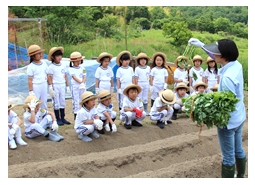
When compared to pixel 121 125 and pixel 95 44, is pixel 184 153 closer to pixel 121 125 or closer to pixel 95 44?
pixel 121 125

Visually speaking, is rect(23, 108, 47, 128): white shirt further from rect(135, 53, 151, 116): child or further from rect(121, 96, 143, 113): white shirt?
rect(135, 53, 151, 116): child

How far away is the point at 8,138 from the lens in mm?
3977

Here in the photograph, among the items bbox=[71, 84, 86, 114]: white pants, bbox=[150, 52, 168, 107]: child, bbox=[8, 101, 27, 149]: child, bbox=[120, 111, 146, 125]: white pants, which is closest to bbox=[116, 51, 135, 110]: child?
bbox=[150, 52, 168, 107]: child

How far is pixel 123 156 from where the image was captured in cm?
408

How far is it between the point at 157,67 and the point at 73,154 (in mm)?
3306

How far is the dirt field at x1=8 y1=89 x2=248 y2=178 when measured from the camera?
11.9ft

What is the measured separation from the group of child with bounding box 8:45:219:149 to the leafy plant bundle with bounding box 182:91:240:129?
1894 mm

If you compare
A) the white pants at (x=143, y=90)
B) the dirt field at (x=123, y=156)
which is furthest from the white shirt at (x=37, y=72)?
the white pants at (x=143, y=90)

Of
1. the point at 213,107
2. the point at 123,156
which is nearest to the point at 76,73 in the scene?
the point at 123,156

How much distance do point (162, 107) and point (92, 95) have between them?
1695 mm

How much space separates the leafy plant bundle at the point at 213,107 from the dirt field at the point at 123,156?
1187 millimetres

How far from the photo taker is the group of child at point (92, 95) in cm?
434

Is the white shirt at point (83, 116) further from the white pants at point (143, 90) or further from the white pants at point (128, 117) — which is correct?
the white pants at point (143, 90)

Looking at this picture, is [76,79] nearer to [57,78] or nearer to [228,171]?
[57,78]
